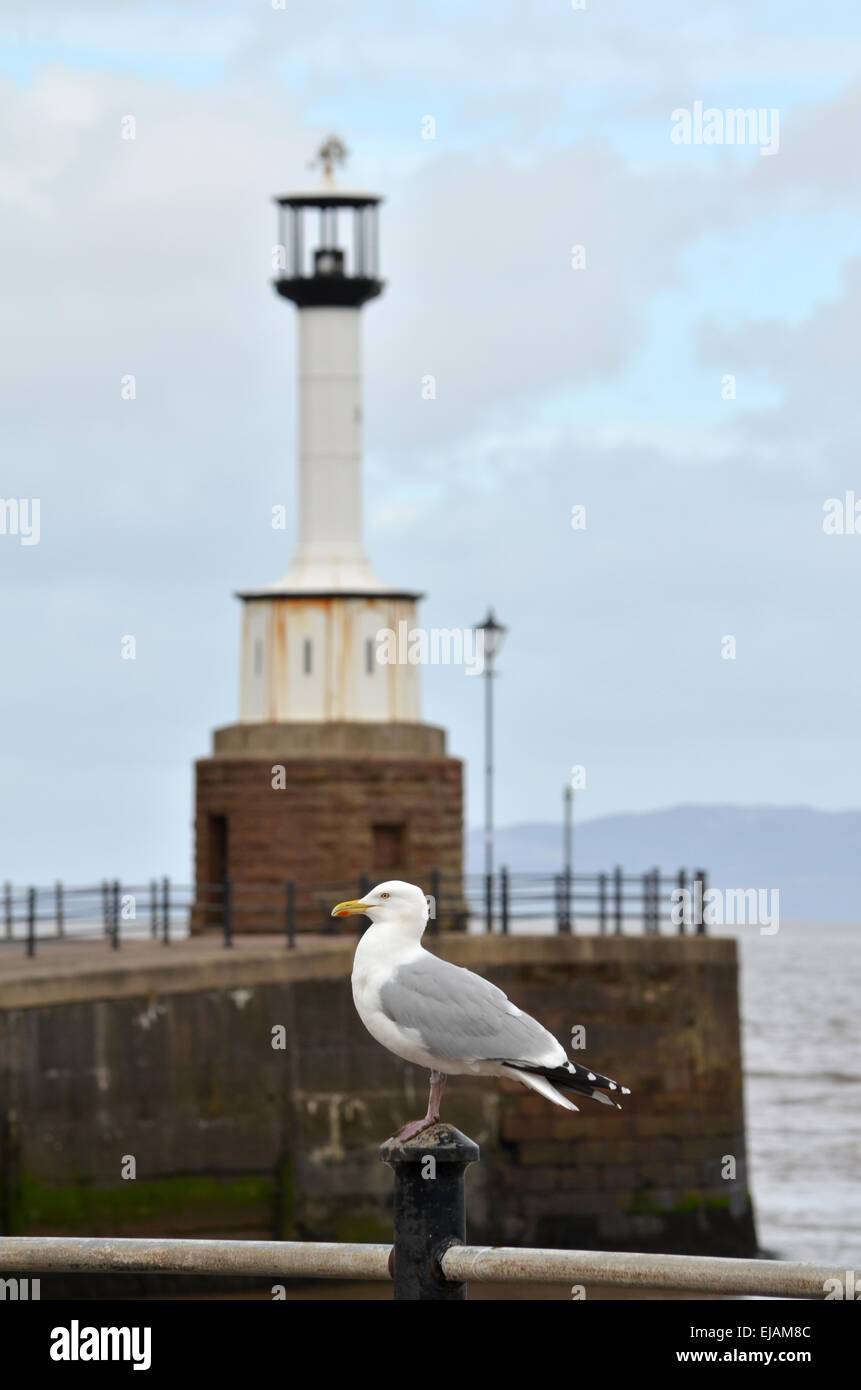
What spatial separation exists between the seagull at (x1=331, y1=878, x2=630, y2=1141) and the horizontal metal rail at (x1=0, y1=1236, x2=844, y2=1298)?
120cm

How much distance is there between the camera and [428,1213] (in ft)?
18.2

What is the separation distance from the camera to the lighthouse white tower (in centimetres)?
2989

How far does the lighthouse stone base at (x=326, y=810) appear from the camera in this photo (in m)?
28.8

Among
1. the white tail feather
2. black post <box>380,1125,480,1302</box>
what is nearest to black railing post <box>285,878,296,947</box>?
the white tail feather

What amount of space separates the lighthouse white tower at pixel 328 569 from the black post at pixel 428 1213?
24195 mm

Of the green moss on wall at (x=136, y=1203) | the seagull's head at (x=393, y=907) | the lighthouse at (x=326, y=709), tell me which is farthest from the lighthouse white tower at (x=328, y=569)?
the seagull's head at (x=393, y=907)

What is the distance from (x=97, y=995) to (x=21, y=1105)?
127 cm

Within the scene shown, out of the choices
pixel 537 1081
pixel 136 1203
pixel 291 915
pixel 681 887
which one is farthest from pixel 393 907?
pixel 681 887

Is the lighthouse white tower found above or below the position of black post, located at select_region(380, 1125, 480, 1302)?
above

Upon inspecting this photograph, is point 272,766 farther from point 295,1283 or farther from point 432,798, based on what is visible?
point 295,1283

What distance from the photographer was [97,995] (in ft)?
70.8

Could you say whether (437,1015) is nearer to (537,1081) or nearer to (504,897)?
(537,1081)

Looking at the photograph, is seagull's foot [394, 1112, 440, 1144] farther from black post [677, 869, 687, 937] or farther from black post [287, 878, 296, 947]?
black post [677, 869, 687, 937]
